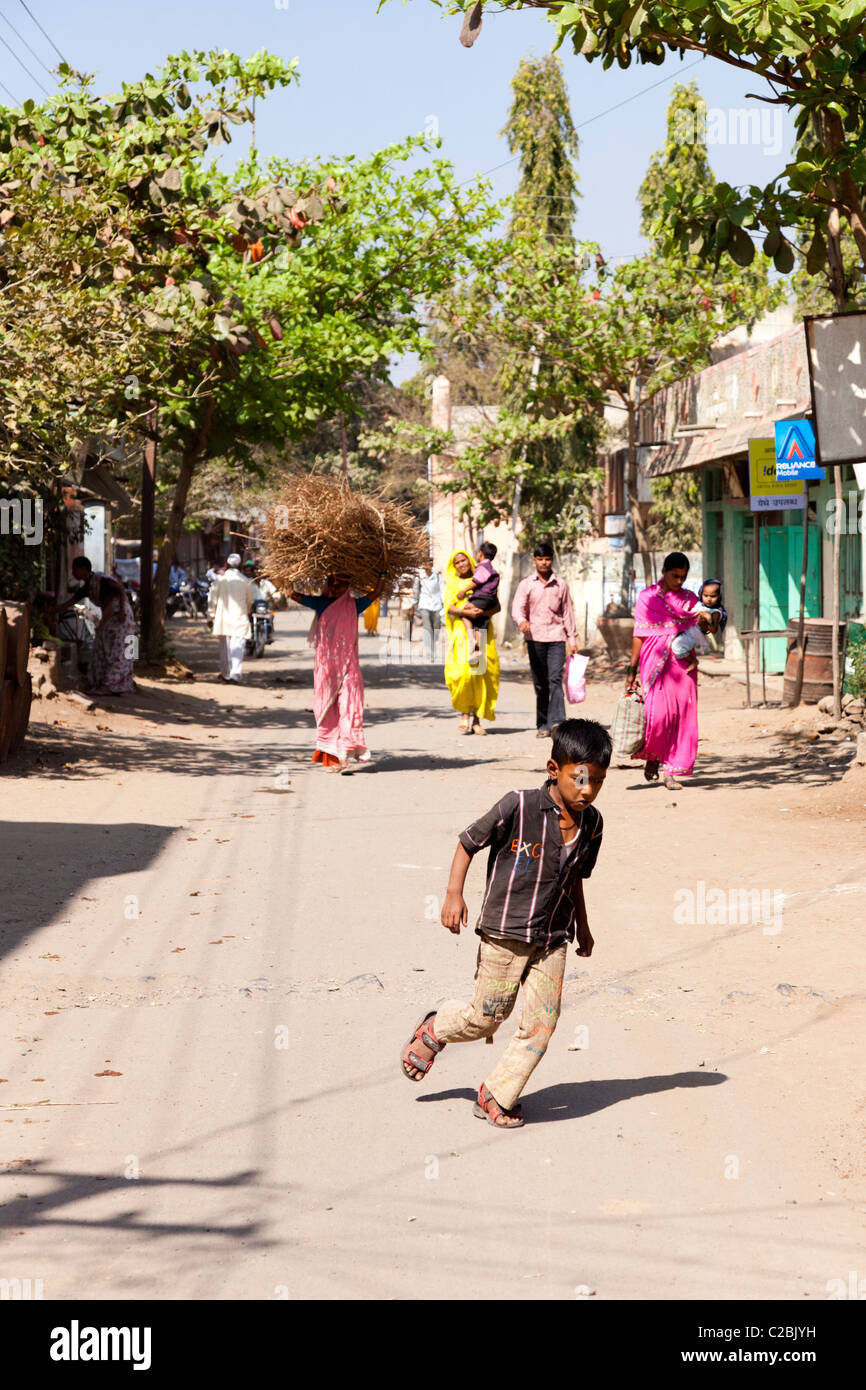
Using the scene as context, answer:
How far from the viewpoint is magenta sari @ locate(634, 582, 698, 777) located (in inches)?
463

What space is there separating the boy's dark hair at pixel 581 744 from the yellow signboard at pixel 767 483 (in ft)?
41.6

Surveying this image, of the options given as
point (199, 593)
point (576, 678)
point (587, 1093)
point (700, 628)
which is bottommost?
point (587, 1093)

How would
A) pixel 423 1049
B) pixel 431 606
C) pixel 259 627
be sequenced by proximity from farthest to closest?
pixel 259 627, pixel 431 606, pixel 423 1049

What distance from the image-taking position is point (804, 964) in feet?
22.5

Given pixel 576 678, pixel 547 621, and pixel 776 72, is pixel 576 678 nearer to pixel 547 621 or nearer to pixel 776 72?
pixel 547 621

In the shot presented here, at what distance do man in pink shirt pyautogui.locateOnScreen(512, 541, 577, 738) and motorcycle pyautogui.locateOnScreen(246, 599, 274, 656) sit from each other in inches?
590

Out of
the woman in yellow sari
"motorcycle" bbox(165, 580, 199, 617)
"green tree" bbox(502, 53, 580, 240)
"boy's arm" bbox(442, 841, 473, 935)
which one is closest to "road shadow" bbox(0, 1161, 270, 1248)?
"boy's arm" bbox(442, 841, 473, 935)

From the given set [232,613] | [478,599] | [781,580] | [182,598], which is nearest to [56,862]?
[478,599]

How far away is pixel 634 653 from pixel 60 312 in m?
5.01

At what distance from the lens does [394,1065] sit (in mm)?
5543

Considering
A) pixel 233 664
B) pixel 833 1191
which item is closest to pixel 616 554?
pixel 233 664

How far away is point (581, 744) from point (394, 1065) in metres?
1.56

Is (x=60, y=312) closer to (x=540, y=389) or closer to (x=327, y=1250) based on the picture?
(x=327, y=1250)

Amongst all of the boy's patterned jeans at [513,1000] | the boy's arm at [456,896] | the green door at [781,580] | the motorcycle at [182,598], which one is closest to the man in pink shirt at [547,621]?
the green door at [781,580]
